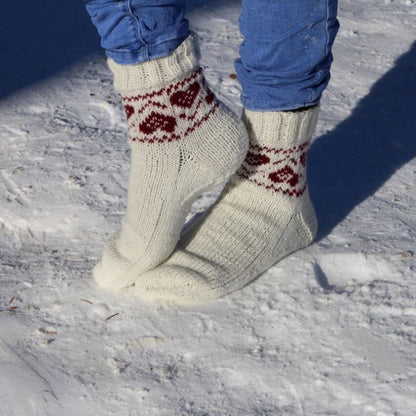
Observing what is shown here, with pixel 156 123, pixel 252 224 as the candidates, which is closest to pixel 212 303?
pixel 252 224

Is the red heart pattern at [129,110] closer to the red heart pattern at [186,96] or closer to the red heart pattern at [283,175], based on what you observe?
the red heart pattern at [186,96]

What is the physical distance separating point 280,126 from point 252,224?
17 cm

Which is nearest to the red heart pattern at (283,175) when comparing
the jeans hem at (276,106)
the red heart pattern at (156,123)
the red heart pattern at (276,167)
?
the red heart pattern at (276,167)

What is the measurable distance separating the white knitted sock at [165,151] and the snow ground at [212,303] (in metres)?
0.08

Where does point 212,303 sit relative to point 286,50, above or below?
below

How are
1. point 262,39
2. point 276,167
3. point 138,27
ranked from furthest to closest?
point 276,167
point 262,39
point 138,27

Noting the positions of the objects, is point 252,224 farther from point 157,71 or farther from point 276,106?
point 157,71

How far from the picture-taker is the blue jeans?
43.6 inches

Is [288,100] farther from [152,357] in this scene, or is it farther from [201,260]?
[152,357]

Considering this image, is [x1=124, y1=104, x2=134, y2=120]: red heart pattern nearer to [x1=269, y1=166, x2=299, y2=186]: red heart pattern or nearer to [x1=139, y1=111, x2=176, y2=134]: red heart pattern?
[x1=139, y1=111, x2=176, y2=134]: red heart pattern

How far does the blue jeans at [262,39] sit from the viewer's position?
1.11m

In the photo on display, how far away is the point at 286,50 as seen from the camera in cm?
120

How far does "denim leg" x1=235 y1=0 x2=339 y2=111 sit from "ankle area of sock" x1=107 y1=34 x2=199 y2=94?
0.10 m

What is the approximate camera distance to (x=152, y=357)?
116 centimetres
